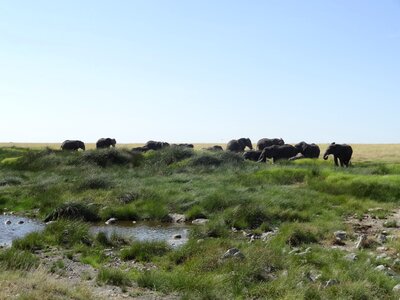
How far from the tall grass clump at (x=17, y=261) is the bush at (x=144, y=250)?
2.32 meters

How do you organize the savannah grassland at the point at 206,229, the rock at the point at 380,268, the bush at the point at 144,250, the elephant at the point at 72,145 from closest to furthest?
the savannah grassland at the point at 206,229, the rock at the point at 380,268, the bush at the point at 144,250, the elephant at the point at 72,145

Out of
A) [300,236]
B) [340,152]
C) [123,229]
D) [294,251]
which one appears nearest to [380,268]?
[294,251]

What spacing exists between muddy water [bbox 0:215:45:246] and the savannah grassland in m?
0.99

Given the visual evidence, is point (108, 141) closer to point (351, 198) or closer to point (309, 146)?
point (309, 146)

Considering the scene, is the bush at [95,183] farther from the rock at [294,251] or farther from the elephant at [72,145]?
the elephant at [72,145]

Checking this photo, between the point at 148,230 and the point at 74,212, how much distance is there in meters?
3.36

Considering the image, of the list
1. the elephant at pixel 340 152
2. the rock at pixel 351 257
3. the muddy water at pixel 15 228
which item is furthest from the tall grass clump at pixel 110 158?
the rock at pixel 351 257

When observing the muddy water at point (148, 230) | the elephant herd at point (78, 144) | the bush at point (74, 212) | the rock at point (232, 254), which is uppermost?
the elephant herd at point (78, 144)

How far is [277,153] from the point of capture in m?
43.0

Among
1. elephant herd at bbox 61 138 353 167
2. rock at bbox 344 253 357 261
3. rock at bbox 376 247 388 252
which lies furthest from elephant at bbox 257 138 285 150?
rock at bbox 344 253 357 261

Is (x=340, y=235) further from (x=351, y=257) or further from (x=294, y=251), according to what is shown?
(x=351, y=257)

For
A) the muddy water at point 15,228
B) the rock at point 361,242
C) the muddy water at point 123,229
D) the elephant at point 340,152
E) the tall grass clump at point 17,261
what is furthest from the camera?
the elephant at point 340,152

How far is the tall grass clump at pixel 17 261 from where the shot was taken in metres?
10.6

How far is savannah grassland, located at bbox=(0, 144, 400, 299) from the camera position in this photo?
389 inches
